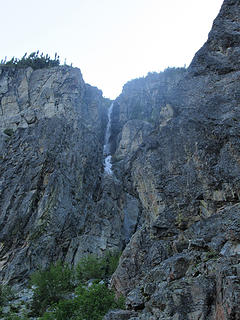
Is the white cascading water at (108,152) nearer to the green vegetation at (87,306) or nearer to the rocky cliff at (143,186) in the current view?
the rocky cliff at (143,186)

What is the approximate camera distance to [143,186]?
70.9 feet

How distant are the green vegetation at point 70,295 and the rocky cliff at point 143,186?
6.80 feet

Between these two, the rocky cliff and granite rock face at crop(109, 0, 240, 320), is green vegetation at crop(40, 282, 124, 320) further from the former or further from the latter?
the rocky cliff

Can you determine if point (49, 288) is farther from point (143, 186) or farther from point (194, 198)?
point (194, 198)

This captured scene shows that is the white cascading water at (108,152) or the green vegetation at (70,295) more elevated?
the white cascading water at (108,152)

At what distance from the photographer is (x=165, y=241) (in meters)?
18.2

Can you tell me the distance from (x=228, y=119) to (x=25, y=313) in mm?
19734

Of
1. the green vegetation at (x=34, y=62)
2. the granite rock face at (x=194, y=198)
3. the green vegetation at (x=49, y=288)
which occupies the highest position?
the green vegetation at (x=34, y=62)

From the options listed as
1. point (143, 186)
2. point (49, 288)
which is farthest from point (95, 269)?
point (143, 186)

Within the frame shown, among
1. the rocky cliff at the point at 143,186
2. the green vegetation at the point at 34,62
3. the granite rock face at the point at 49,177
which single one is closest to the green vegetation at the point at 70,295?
the rocky cliff at the point at 143,186

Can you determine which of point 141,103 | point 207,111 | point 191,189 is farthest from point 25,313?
point 141,103

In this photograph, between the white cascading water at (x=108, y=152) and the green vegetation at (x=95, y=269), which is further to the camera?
the white cascading water at (x=108, y=152)

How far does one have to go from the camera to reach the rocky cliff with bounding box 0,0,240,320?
1342 centimetres

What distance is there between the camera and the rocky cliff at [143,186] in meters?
13.4
